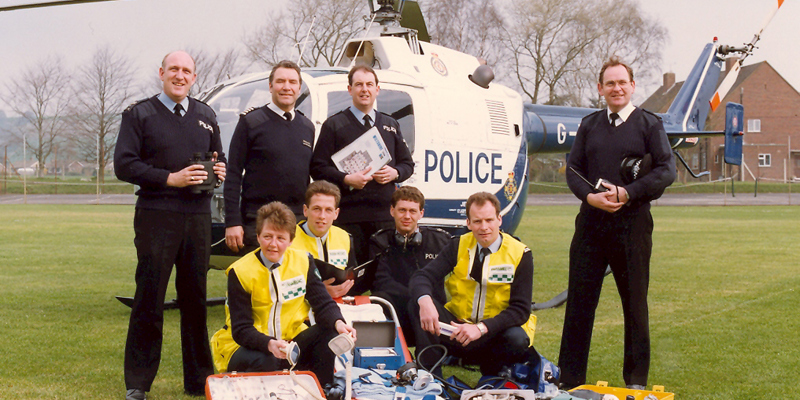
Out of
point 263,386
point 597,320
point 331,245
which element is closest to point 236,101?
point 331,245

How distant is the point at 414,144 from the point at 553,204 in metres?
23.6

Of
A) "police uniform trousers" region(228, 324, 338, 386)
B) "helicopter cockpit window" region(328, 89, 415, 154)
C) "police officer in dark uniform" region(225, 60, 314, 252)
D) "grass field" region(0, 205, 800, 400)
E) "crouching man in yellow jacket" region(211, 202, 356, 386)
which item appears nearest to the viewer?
"crouching man in yellow jacket" region(211, 202, 356, 386)

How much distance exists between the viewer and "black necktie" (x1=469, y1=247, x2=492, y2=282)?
4.02 meters

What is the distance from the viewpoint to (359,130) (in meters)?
4.63

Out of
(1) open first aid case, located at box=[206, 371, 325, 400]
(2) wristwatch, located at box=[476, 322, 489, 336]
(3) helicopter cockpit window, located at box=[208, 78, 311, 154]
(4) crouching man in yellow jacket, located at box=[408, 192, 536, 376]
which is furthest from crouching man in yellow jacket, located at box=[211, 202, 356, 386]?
(3) helicopter cockpit window, located at box=[208, 78, 311, 154]

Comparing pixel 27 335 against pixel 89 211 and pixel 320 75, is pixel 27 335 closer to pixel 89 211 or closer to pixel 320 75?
pixel 320 75

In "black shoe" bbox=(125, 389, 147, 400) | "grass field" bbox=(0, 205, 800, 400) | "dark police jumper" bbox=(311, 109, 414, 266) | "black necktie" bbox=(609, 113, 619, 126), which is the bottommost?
"grass field" bbox=(0, 205, 800, 400)

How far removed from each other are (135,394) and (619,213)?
267cm

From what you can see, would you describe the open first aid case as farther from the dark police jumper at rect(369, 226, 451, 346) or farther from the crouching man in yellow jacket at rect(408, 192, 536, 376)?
the dark police jumper at rect(369, 226, 451, 346)

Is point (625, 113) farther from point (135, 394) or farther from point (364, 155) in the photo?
point (135, 394)

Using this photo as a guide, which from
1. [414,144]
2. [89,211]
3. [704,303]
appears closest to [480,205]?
[414,144]

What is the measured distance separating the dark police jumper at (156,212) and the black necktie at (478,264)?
1.44 m

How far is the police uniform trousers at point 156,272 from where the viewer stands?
3855mm

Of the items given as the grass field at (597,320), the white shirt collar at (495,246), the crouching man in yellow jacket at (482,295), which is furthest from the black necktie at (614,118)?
the grass field at (597,320)
